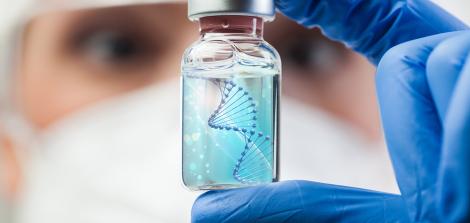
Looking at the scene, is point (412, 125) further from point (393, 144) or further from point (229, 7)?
point (229, 7)

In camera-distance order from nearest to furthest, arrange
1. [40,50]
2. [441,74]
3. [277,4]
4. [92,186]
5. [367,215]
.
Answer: [441,74] → [367,215] → [277,4] → [92,186] → [40,50]

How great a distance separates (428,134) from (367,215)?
0.59 feet

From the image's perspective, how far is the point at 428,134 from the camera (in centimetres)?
75

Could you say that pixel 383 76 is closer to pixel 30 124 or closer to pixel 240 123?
pixel 240 123

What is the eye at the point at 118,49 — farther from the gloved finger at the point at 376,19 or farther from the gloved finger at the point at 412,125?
the gloved finger at the point at 412,125

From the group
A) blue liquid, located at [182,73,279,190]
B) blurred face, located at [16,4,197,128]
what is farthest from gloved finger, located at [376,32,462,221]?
blurred face, located at [16,4,197,128]

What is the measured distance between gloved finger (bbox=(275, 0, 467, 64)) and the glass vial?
16cm

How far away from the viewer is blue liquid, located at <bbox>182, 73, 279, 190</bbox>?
81 cm

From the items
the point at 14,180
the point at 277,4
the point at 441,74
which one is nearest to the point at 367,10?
the point at 277,4

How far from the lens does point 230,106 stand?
82 cm

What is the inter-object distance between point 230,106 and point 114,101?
3.06 ft

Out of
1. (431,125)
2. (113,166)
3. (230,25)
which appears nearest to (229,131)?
(230,25)

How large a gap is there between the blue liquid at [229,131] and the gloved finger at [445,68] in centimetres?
24

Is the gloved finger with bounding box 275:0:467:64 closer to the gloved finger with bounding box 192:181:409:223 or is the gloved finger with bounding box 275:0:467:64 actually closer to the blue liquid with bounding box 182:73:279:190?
the blue liquid with bounding box 182:73:279:190
